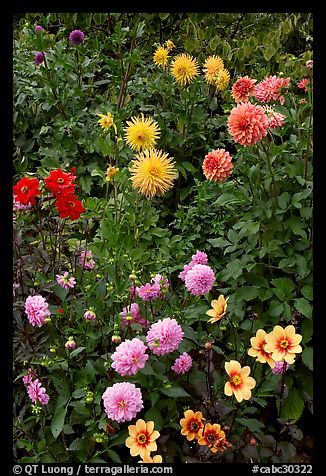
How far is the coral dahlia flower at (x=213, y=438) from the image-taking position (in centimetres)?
145

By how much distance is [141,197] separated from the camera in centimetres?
213

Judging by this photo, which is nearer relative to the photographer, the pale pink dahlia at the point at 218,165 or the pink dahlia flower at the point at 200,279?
the pink dahlia flower at the point at 200,279

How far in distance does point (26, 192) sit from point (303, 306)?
892 millimetres

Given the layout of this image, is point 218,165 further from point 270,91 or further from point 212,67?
point 212,67

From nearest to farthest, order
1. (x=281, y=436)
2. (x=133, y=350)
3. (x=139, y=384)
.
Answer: (x=133, y=350) → (x=139, y=384) → (x=281, y=436)

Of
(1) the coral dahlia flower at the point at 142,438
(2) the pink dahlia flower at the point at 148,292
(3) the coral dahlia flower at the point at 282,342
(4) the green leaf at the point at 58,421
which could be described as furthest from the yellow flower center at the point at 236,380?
(4) the green leaf at the point at 58,421

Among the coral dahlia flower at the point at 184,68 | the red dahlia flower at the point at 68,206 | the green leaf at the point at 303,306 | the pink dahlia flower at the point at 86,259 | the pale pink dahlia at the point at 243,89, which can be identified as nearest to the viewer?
the green leaf at the point at 303,306

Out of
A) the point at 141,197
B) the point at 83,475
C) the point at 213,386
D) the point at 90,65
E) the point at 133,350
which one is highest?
the point at 90,65

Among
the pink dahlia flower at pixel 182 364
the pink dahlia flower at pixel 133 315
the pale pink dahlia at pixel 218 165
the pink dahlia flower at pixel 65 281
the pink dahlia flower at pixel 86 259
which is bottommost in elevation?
the pink dahlia flower at pixel 182 364

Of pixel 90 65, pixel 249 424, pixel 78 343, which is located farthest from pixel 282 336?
pixel 90 65

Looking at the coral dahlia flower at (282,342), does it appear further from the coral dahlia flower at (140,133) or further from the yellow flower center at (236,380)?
the coral dahlia flower at (140,133)

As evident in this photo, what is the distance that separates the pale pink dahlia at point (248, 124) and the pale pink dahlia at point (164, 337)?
1.75 feet

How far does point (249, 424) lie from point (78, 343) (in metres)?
0.52

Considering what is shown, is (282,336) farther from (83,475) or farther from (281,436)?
(83,475)
